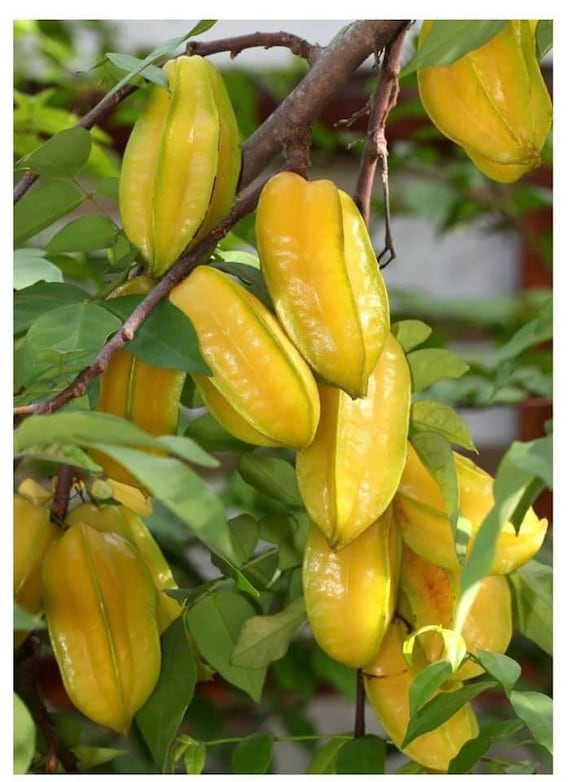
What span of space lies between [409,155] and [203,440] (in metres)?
0.97

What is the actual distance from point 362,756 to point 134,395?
0.23 m

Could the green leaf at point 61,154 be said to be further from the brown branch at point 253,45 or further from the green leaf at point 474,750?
the green leaf at point 474,750

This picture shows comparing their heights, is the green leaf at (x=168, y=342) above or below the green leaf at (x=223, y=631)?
above

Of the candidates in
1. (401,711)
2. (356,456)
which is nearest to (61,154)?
(356,456)

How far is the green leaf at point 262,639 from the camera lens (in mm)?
639

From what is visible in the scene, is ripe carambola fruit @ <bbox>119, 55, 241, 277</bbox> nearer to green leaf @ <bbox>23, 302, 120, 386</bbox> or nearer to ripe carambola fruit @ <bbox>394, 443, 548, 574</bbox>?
green leaf @ <bbox>23, 302, 120, 386</bbox>

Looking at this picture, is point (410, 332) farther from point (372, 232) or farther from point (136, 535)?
point (372, 232)

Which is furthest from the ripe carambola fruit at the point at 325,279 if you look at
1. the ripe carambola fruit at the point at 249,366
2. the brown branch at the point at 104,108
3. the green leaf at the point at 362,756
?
the green leaf at the point at 362,756

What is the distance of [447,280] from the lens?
96.3 inches

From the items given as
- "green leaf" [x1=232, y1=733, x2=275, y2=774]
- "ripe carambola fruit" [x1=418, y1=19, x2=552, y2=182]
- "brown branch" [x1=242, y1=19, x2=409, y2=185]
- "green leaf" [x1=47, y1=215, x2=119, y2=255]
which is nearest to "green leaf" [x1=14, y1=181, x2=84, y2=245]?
"green leaf" [x1=47, y1=215, x2=119, y2=255]

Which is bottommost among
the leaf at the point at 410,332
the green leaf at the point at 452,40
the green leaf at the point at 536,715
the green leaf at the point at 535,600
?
the green leaf at the point at 535,600

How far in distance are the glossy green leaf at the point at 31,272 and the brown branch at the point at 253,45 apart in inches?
5.9

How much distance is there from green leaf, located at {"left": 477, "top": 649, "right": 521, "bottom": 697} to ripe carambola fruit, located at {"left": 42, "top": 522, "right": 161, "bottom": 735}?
172mm
